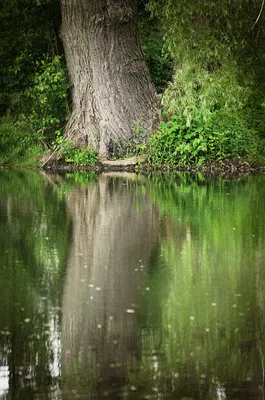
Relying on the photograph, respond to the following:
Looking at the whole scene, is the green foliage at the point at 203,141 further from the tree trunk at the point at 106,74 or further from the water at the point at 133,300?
the water at the point at 133,300

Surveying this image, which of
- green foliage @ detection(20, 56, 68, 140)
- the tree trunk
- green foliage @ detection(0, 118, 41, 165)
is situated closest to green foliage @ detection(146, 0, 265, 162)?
the tree trunk

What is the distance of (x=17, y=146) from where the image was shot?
2908 centimetres

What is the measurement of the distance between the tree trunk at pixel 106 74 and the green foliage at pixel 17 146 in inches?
79.4

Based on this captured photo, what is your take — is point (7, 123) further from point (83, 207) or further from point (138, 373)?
point (138, 373)

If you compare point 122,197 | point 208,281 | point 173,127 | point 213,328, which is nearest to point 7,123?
point 173,127

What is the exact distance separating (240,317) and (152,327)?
2.71 ft

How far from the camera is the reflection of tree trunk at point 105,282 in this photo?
707 centimetres

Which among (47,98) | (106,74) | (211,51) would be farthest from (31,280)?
(47,98)

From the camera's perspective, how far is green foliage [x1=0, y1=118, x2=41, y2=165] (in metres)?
28.6

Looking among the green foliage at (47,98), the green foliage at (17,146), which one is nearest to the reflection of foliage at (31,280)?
the green foliage at (47,98)

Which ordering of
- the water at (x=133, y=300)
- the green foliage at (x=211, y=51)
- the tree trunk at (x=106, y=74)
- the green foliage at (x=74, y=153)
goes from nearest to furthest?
the water at (x=133, y=300) → the green foliage at (x=211, y=51) → the tree trunk at (x=106, y=74) → the green foliage at (x=74, y=153)

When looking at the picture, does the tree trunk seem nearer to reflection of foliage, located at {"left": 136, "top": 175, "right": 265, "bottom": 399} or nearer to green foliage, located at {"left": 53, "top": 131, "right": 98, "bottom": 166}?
green foliage, located at {"left": 53, "top": 131, "right": 98, "bottom": 166}

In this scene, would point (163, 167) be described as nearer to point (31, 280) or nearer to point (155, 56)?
point (155, 56)

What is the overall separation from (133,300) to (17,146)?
20611 millimetres
